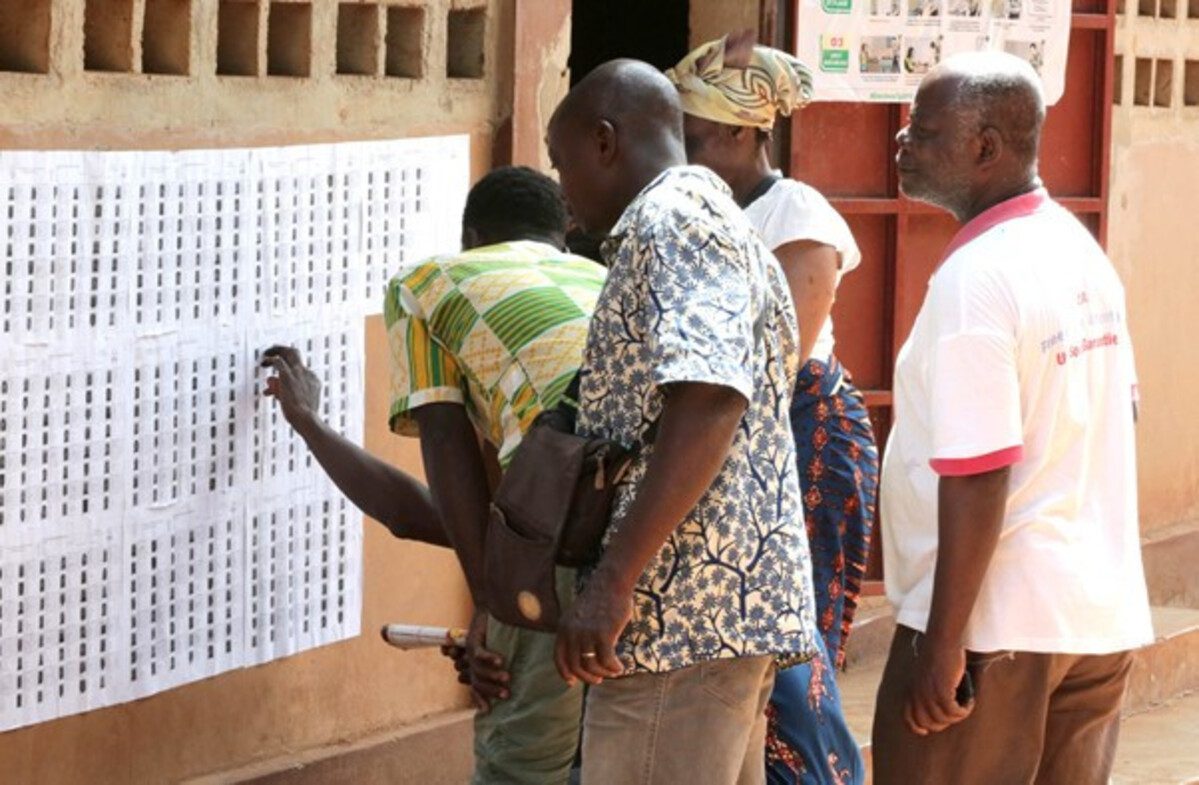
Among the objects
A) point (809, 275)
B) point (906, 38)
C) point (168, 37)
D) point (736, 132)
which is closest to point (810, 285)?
point (809, 275)

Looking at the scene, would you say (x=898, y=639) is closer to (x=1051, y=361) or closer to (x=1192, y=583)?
(x=1051, y=361)

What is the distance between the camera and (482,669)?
4262 mm

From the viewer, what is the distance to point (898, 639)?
13.8ft

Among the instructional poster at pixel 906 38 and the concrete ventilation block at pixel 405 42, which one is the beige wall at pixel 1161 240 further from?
the concrete ventilation block at pixel 405 42

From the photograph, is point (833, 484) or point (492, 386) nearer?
point (492, 386)

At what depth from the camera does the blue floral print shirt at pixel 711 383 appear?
3.52 meters

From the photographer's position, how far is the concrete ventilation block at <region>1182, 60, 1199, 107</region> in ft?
27.3

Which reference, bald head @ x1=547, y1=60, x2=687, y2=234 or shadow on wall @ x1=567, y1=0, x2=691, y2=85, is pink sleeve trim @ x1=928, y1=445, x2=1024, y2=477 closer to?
bald head @ x1=547, y1=60, x2=687, y2=234

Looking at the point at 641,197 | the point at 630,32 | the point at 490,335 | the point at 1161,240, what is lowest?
the point at 1161,240

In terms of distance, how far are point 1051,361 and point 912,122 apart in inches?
18.9

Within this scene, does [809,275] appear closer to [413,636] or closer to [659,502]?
[413,636]

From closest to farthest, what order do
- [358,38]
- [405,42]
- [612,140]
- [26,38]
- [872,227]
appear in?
[612,140], [26,38], [358,38], [405,42], [872,227]

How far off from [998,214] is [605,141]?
0.72 m

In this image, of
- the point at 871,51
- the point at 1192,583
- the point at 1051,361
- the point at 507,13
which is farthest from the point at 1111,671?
the point at 1192,583
